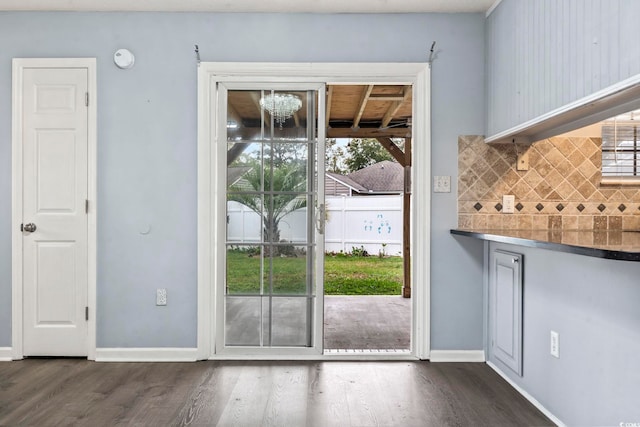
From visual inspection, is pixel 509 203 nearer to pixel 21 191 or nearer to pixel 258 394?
pixel 258 394

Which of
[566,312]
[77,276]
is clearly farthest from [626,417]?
[77,276]

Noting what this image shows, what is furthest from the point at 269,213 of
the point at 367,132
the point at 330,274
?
the point at 330,274

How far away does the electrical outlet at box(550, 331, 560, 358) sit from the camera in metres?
2.32

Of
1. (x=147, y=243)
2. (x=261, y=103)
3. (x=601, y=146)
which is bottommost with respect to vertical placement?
(x=147, y=243)

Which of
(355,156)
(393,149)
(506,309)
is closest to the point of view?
(506,309)

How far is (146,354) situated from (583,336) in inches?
108

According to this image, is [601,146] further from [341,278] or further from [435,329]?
[341,278]

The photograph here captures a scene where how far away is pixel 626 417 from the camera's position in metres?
1.82

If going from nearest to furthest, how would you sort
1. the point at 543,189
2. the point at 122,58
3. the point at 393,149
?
the point at 543,189, the point at 122,58, the point at 393,149

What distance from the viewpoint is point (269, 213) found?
340 centimetres

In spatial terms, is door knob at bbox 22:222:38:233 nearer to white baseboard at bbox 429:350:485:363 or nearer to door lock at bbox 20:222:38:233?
door lock at bbox 20:222:38:233

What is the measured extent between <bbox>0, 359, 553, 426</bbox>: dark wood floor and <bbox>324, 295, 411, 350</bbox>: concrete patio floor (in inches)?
24.0

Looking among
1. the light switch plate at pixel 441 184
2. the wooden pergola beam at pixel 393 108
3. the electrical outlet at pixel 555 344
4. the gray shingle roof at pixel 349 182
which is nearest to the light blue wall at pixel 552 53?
the light switch plate at pixel 441 184

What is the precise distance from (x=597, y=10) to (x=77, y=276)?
3447 mm
